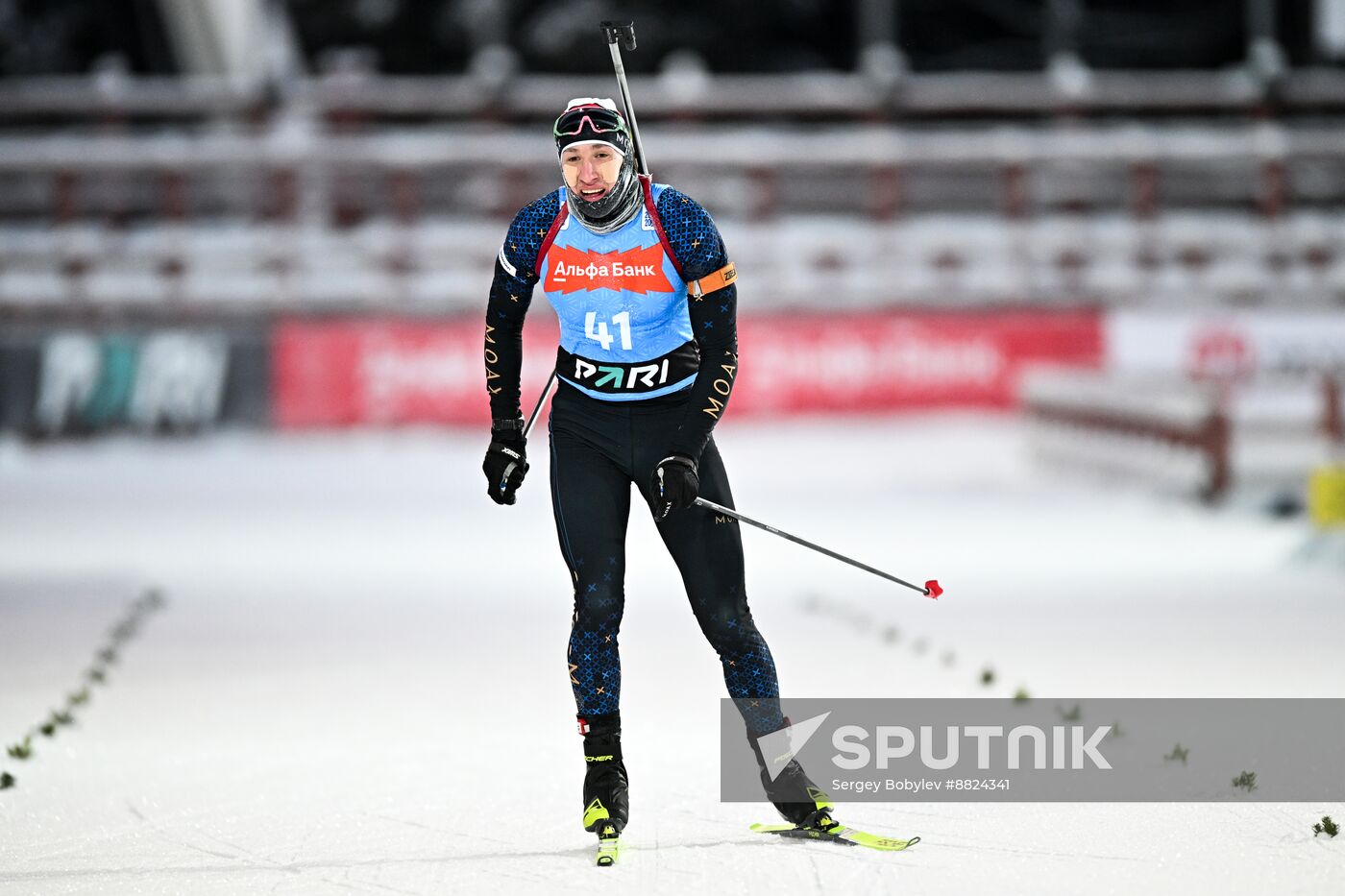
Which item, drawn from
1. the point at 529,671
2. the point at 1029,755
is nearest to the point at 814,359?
the point at 529,671

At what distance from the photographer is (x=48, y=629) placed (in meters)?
9.64

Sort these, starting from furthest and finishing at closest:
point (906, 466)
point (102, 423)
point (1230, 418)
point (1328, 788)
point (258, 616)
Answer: point (102, 423) → point (906, 466) → point (1230, 418) → point (258, 616) → point (1328, 788)

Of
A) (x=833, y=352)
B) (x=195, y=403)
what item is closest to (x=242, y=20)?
(x=195, y=403)

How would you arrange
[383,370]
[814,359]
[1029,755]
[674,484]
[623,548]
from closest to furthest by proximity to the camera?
[674,484] → [623,548] → [1029,755] → [383,370] → [814,359]

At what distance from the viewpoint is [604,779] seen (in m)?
5.13

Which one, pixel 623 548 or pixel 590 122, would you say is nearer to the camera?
pixel 590 122

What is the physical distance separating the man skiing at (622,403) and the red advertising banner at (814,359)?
20050mm

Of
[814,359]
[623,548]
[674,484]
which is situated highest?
[814,359]

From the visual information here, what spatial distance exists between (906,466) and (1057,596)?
9.67 meters

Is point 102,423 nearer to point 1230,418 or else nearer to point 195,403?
point 195,403

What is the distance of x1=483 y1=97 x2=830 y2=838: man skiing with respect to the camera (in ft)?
16.6

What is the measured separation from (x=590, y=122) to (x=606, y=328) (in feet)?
1.81

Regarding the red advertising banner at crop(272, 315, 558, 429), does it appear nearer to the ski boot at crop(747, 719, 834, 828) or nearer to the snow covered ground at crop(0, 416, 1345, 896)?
the snow covered ground at crop(0, 416, 1345, 896)

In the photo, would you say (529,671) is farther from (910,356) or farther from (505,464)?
(910,356)
